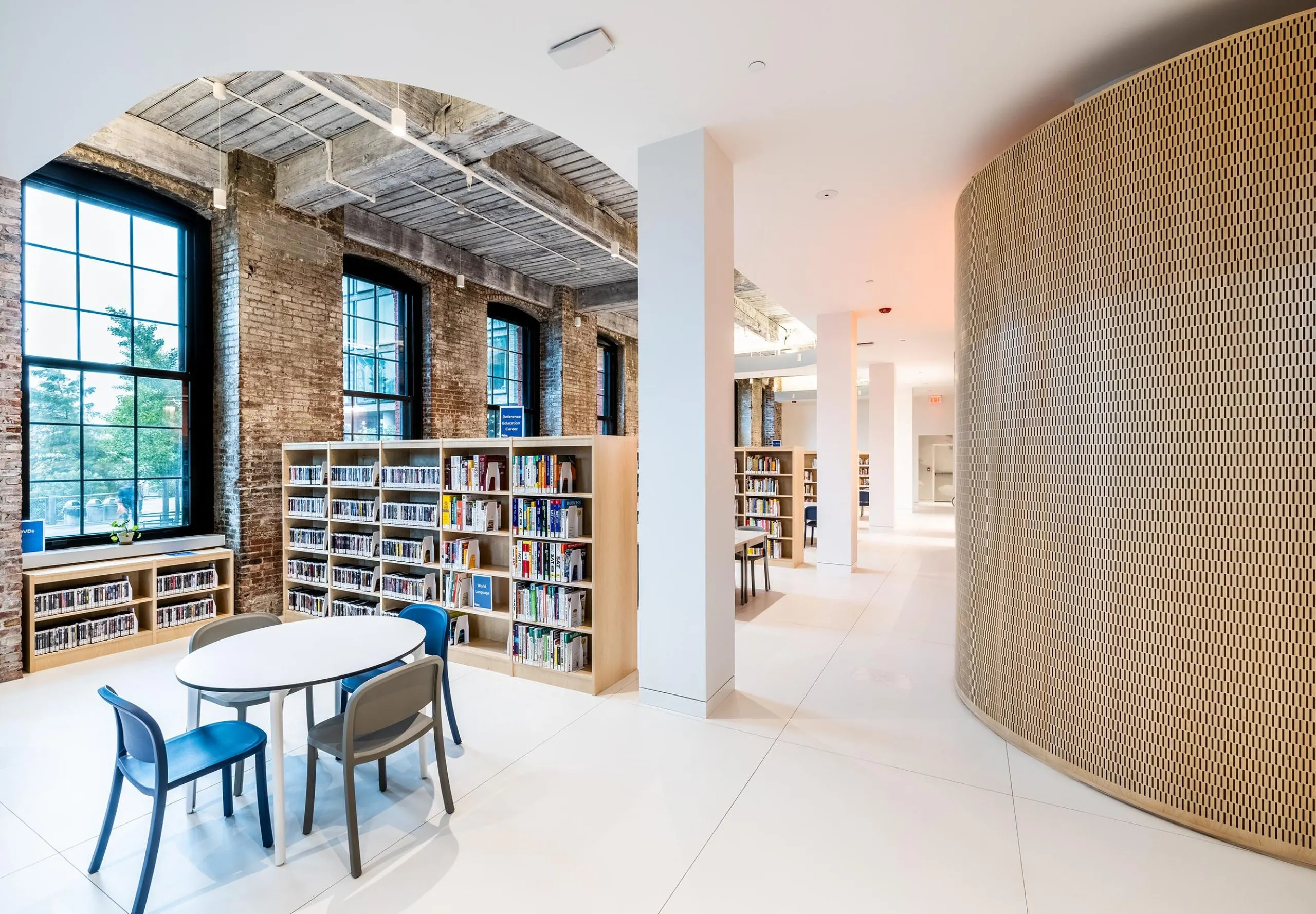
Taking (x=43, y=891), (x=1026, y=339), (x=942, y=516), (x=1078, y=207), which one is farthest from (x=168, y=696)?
(x=942, y=516)

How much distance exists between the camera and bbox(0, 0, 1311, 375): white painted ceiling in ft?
8.89

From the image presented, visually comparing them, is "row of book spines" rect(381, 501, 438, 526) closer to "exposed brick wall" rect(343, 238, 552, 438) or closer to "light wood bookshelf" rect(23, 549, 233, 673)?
"light wood bookshelf" rect(23, 549, 233, 673)

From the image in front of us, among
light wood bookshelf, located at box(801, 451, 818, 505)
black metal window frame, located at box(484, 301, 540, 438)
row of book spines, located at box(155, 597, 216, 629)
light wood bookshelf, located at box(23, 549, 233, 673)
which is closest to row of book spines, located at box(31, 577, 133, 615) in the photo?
light wood bookshelf, located at box(23, 549, 233, 673)

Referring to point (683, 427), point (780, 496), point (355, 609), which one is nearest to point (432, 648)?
point (683, 427)

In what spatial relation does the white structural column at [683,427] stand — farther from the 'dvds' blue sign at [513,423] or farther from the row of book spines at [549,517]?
the 'dvds' blue sign at [513,423]

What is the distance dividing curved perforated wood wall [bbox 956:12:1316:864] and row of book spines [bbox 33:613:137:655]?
22.8ft

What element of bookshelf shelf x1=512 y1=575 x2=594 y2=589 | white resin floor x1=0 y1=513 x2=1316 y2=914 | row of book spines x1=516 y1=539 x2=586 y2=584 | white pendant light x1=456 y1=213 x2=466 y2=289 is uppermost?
white pendant light x1=456 y1=213 x2=466 y2=289

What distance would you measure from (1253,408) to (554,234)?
24.3 feet

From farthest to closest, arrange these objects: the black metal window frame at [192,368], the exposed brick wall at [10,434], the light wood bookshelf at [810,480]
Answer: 1. the light wood bookshelf at [810,480]
2. the black metal window frame at [192,368]
3. the exposed brick wall at [10,434]

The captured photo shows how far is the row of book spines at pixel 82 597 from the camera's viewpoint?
4582mm

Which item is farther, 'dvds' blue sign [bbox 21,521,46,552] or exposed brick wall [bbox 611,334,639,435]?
exposed brick wall [bbox 611,334,639,435]

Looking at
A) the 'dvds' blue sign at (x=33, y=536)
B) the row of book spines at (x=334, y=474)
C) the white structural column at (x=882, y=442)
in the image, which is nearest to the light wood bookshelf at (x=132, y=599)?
the 'dvds' blue sign at (x=33, y=536)

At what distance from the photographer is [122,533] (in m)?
5.08

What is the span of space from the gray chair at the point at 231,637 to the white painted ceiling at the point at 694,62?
307 cm
